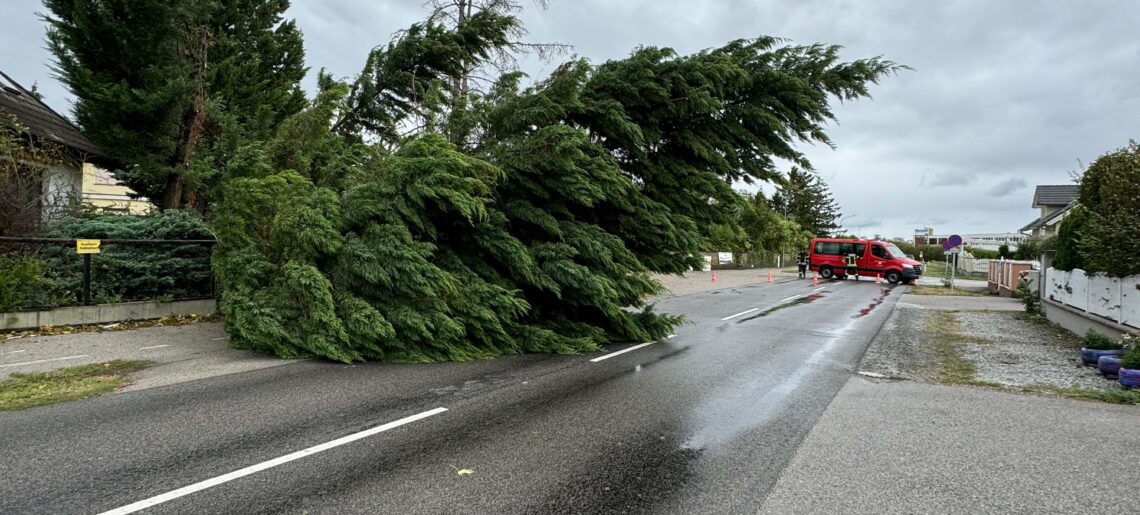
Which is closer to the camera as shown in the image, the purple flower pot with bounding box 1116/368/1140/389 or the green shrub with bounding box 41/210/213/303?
the purple flower pot with bounding box 1116/368/1140/389

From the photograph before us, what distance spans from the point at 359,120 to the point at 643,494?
1301cm

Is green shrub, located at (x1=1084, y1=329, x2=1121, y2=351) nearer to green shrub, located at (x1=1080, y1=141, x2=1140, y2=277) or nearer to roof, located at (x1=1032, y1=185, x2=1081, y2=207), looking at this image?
green shrub, located at (x1=1080, y1=141, x2=1140, y2=277)

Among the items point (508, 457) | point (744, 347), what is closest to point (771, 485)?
point (508, 457)

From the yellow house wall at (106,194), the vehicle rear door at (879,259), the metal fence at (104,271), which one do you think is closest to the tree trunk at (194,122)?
the yellow house wall at (106,194)

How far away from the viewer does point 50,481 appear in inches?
134

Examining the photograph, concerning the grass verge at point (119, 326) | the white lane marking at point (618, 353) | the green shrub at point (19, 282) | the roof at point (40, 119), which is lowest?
the white lane marking at point (618, 353)

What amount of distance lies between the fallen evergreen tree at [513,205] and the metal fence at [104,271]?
2.62m

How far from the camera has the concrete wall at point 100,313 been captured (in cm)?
853

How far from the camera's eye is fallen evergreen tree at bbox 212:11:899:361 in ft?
23.5

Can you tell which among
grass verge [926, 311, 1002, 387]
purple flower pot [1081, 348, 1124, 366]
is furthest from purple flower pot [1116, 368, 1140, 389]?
purple flower pot [1081, 348, 1124, 366]

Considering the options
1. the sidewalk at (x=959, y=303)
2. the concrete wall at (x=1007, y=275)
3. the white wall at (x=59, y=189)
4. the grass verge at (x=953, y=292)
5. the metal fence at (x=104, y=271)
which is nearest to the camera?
the metal fence at (x=104, y=271)

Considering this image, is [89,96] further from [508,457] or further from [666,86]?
[508,457]

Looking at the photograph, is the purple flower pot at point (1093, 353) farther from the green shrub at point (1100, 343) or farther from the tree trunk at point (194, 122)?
the tree trunk at point (194, 122)

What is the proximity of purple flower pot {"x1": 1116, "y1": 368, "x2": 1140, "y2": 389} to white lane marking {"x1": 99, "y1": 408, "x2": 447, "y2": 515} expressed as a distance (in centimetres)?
747
